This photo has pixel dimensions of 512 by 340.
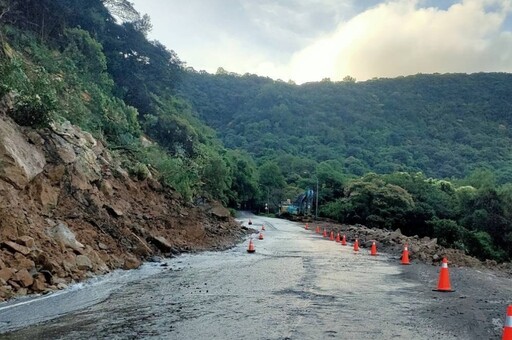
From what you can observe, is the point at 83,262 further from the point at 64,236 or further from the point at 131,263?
the point at 131,263

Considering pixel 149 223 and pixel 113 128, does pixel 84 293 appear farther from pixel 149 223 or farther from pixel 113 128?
pixel 113 128

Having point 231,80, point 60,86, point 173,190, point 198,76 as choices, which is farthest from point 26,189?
point 231,80

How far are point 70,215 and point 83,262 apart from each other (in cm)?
258

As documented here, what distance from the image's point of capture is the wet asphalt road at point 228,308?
22.8 feet

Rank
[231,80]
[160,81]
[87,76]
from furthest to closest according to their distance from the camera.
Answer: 1. [231,80]
2. [160,81]
3. [87,76]

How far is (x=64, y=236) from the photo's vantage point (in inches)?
491

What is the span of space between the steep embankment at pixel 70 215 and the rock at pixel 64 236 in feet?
0.11

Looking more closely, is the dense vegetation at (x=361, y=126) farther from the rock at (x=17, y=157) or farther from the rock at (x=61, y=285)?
the rock at (x=61, y=285)

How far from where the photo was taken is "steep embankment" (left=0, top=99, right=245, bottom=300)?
34.5 ft

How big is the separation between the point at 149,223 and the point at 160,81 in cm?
3878

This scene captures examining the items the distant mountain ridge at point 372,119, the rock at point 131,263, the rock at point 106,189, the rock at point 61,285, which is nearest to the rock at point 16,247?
the rock at point 61,285

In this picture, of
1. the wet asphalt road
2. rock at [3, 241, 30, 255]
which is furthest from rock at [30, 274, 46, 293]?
rock at [3, 241, 30, 255]

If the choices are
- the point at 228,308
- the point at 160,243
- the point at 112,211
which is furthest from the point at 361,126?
the point at 228,308

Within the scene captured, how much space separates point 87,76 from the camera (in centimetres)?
3334
